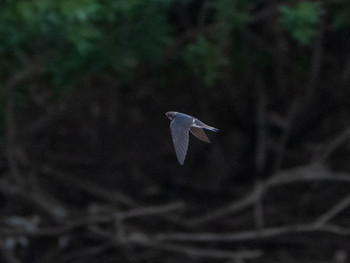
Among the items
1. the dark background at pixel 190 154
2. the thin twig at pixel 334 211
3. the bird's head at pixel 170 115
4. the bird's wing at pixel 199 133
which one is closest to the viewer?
the bird's wing at pixel 199 133

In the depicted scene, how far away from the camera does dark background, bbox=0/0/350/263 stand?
5570 mm

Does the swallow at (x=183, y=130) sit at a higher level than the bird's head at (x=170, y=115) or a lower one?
lower

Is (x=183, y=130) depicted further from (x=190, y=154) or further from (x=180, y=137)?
(x=190, y=154)

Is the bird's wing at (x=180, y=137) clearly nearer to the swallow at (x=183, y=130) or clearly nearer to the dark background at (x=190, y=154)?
the swallow at (x=183, y=130)

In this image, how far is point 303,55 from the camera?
5781 mm

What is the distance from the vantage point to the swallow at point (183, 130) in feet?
6.77

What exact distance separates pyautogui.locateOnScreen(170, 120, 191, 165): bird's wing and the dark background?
8.99 feet

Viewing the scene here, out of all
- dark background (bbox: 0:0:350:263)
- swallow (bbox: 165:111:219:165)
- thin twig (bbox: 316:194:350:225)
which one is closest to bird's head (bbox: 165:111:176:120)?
swallow (bbox: 165:111:219:165)

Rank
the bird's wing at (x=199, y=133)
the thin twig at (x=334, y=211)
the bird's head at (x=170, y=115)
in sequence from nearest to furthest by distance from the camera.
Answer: the bird's wing at (x=199, y=133)
the bird's head at (x=170, y=115)
the thin twig at (x=334, y=211)

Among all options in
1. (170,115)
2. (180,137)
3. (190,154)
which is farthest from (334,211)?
(180,137)

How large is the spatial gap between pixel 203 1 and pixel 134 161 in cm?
203

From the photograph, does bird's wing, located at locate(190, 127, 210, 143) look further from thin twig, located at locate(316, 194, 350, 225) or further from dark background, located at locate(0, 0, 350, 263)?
thin twig, located at locate(316, 194, 350, 225)

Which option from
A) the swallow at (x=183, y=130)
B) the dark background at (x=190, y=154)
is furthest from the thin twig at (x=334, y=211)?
the swallow at (x=183, y=130)

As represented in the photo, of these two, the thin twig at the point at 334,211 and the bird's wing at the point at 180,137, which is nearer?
the bird's wing at the point at 180,137
